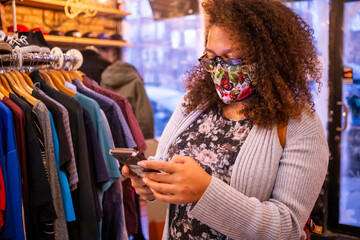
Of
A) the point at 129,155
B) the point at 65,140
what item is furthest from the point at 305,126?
the point at 65,140

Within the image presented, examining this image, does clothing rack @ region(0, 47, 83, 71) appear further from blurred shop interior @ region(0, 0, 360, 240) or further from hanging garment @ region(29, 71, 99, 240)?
hanging garment @ region(29, 71, 99, 240)

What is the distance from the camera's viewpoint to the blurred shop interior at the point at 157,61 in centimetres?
241

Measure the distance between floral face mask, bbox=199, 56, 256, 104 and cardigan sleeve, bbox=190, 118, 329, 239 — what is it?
0.24 metres

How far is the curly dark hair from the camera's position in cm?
119

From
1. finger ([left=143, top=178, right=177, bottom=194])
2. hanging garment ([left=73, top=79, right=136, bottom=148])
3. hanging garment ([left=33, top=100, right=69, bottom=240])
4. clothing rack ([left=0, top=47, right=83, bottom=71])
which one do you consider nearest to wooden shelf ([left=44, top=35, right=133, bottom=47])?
clothing rack ([left=0, top=47, right=83, bottom=71])

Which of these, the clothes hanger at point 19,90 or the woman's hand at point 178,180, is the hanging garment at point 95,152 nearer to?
the clothes hanger at point 19,90

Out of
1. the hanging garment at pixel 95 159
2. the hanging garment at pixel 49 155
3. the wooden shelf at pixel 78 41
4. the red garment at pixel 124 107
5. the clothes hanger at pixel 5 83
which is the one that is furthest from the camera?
the wooden shelf at pixel 78 41

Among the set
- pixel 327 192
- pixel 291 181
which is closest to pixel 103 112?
pixel 291 181

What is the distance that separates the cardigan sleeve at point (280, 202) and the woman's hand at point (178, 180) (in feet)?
0.11

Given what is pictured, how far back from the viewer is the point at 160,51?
5301mm

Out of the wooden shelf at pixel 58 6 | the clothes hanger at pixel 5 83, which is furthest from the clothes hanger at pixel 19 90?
the wooden shelf at pixel 58 6

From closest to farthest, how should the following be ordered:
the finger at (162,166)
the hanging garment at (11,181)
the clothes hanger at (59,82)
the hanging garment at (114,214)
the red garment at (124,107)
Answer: the finger at (162,166), the hanging garment at (11,181), the clothes hanger at (59,82), the hanging garment at (114,214), the red garment at (124,107)

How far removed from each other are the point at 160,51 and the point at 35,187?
385 centimetres

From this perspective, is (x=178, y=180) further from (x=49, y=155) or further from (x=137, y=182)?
(x=49, y=155)
